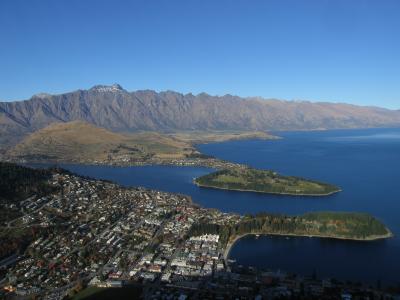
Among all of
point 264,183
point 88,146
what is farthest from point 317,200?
point 88,146

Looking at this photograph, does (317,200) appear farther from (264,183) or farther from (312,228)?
(312,228)

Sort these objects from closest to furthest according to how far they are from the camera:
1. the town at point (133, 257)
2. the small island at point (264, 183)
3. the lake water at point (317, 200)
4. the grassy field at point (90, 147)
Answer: the town at point (133, 257), the lake water at point (317, 200), the small island at point (264, 183), the grassy field at point (90, 147)

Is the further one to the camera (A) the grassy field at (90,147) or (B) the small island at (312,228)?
(A) the grassy field at (90,147)

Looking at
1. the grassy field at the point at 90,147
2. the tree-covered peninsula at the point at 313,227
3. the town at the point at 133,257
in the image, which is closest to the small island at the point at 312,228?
the tree-covered peninsula at the point at 313,227

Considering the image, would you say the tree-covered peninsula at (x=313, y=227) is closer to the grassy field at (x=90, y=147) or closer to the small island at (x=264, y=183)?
the small island at (x=264, y=183)

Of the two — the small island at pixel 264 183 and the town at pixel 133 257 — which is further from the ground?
the small island at pixel 264 183
